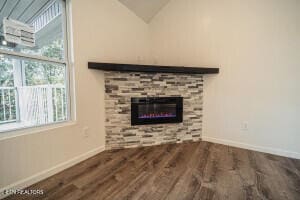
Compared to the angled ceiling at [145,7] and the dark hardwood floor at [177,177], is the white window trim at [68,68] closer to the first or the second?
the dark hardwood floor at [177,177]

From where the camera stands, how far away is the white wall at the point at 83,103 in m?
1.89

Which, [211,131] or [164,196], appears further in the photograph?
[211,131]

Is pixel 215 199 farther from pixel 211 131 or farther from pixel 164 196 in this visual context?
pixel 211 131

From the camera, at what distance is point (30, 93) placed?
2.12 meters

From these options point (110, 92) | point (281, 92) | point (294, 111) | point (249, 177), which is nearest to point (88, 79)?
point (110, 92)

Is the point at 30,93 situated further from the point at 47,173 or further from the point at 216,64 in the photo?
the point at 216,64

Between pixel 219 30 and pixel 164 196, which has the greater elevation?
pixel 219 30

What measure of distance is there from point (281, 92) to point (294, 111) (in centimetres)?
32

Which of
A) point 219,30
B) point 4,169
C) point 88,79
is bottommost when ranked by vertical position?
point 4,169

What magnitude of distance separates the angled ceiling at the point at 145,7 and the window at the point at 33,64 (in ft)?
4.26

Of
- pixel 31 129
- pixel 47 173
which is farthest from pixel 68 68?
pixel 47 173

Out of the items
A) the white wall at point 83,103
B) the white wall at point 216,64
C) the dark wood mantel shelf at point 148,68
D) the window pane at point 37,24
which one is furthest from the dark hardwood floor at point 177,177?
the window pane at point 37,24

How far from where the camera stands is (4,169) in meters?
1.77

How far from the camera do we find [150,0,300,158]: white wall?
8.78 ft
